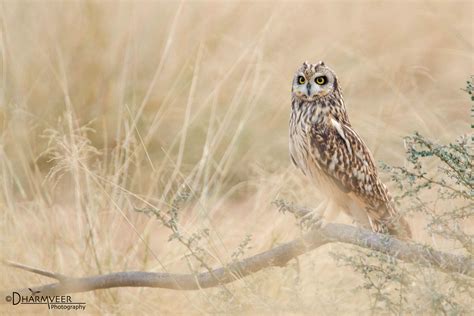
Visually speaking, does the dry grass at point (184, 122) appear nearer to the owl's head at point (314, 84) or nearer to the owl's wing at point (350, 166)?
the owl's wing at point (350, 166)

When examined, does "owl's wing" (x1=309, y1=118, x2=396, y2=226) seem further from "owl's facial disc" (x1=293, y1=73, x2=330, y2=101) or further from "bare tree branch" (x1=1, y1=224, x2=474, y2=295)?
"bare tree branch" (x1=1, y1=224, x2=474, y2=295)

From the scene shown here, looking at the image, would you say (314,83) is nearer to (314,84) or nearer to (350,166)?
(314,84)

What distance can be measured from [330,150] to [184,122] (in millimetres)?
1149

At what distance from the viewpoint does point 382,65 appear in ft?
20.3

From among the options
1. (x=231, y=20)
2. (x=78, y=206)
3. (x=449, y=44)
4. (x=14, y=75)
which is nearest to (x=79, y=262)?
(x=78, y=206)

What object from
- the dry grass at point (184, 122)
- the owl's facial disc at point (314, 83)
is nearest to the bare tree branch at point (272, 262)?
the dry grass at point (184, 122)

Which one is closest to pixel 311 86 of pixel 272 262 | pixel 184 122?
pixel 184 122

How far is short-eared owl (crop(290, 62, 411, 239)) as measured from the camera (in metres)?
3.97

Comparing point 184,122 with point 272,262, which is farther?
point 184,122

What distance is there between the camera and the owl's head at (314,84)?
401 cm

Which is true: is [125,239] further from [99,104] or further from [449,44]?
[449,44]

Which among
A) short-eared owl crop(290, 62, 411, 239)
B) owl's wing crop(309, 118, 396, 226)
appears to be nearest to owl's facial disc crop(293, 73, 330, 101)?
short-eared owl crop(290, 62, 411, 239)

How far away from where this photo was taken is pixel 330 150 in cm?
396

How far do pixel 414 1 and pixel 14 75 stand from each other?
3772 millimetres
